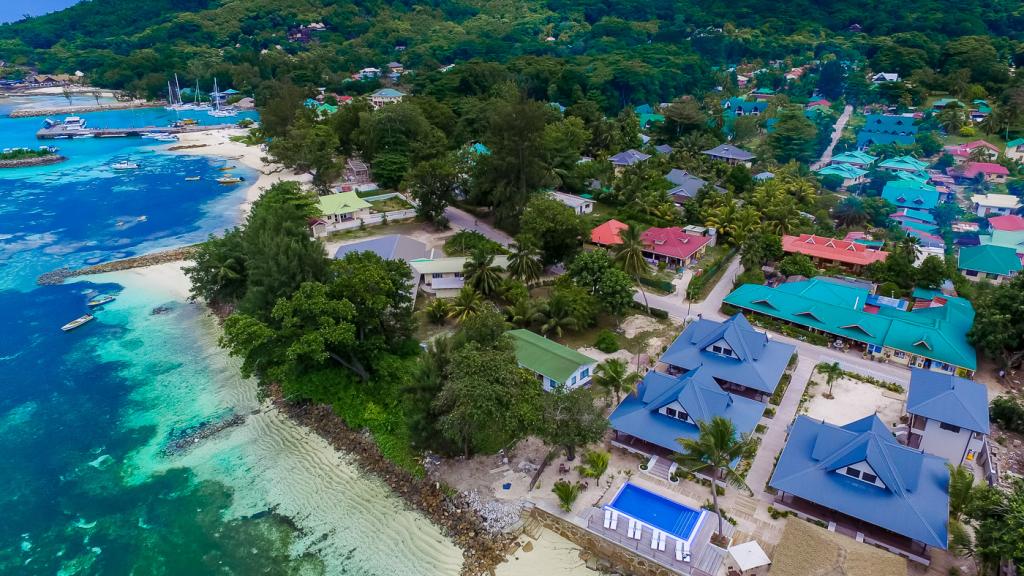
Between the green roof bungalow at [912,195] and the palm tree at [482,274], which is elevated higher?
the green roof bungalow at [912,195]

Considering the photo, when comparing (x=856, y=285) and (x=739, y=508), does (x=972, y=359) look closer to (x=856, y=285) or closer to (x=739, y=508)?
(x=856, y=285)

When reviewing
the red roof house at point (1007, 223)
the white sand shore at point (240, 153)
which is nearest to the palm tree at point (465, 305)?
the white sand shore at point (240, 153)

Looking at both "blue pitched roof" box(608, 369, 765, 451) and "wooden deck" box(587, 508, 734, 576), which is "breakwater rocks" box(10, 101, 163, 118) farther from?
"wooden deck" box(587, 508, 734, 576)

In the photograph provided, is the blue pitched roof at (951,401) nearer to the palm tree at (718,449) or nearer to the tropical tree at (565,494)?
the palm tree at (718,449)

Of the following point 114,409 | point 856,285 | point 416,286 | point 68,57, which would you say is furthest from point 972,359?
point 68,57

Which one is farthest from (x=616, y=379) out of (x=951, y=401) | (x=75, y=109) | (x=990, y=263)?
(x=75, y=109)

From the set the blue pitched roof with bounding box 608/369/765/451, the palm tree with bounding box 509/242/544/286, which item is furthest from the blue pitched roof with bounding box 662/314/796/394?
the palm tree with bounding box 509/242/544/286
